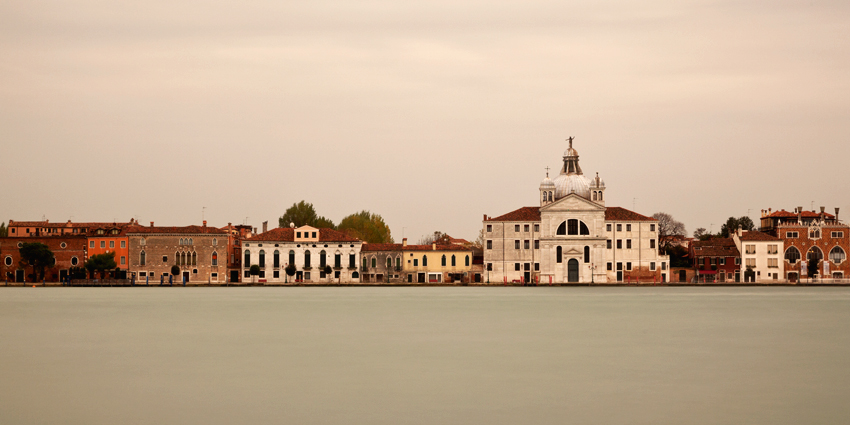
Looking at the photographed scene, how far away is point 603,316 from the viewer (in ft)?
108

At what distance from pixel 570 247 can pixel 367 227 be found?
65.0 ft

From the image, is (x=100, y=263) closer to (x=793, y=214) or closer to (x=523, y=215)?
(x=523, y=215)

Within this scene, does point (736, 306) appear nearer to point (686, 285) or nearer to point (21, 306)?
point (21, 306)

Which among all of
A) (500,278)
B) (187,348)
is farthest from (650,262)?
(187,348)

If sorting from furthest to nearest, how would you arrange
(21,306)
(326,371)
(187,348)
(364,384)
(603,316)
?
(21,306)
(603,316)
(187,348)
(326,371)
(364,384)

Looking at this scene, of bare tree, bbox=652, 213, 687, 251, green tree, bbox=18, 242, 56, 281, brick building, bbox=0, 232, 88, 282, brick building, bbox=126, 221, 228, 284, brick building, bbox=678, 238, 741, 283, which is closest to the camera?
green tree, bbox=18, 242, 56, 281

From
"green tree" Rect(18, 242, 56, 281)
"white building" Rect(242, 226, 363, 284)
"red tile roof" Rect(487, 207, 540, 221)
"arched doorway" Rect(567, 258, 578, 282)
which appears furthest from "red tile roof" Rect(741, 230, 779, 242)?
"green tree" Rect(18, 242, 56, 281)

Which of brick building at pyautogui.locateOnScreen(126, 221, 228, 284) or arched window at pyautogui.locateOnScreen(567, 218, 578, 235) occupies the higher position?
arched window at pyautogui.locateOnScreen(567, 218, 578, 235)

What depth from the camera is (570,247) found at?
248ft

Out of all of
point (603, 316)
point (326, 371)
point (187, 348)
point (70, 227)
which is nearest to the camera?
point (326, 371)

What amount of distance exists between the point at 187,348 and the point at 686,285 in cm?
6050

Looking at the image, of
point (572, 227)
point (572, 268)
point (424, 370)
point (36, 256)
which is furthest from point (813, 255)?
point (424, 370)

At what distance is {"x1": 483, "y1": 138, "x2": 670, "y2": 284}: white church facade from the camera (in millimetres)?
75500

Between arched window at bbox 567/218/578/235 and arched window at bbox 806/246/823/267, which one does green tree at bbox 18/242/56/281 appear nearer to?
arched window at bbox 567/218/578/235
